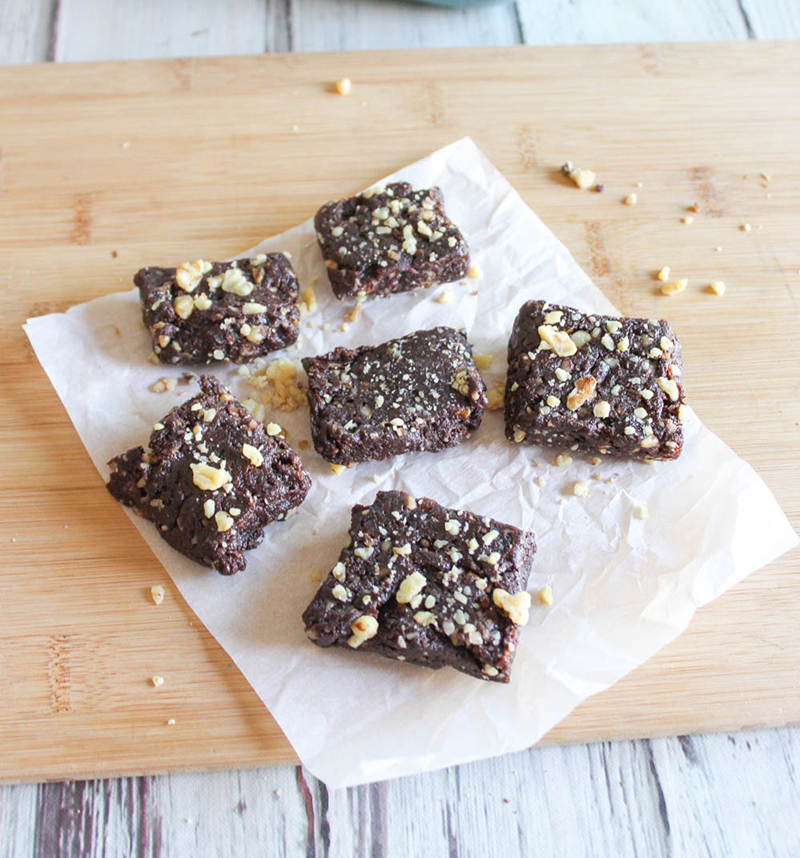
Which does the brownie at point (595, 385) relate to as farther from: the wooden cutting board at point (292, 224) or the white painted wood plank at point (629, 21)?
the white painted wood plank at point (629, 21)

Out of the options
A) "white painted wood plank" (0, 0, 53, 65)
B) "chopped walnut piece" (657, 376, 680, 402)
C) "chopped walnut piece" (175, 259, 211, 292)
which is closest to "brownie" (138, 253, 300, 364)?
"chopped walnut piece" (175, 259, 211, 292)

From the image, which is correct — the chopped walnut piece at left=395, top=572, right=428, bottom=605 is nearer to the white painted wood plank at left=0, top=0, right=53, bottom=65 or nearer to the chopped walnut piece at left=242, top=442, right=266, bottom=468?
the chopped walnut piece at left=242, top=442, right=266, bottom=468

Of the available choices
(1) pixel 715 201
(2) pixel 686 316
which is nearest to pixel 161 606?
(2) pixel 686 316

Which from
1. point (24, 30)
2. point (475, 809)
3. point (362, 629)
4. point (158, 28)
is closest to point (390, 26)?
point (158, 28)

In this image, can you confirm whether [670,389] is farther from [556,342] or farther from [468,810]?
[468,810]

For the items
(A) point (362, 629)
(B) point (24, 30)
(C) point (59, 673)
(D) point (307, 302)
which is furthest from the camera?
(B) point (24, 30)
